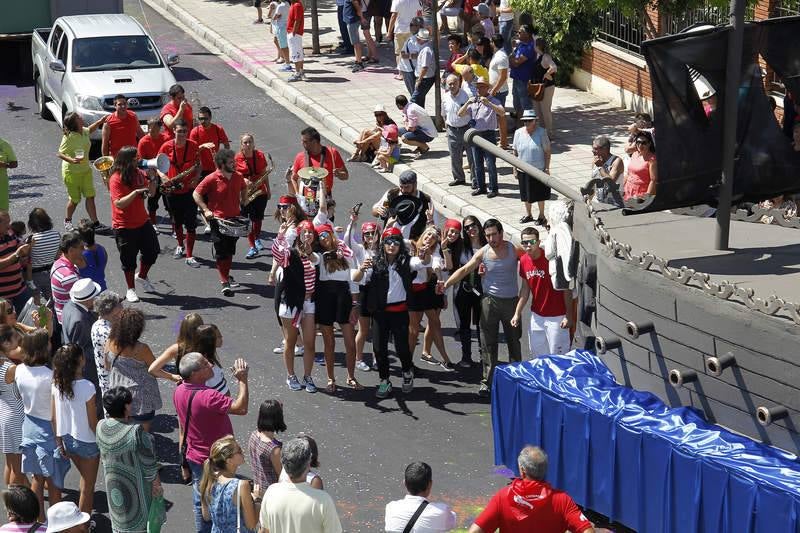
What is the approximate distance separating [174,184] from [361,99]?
25.5 ft

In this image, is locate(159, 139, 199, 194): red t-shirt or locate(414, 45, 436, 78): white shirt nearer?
locate(159, 139, 199, 194): red t-shirt

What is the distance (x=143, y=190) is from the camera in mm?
14828

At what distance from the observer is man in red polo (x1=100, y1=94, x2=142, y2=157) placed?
1755 centimetres

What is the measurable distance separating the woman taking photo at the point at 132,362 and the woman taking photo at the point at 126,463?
101 cm

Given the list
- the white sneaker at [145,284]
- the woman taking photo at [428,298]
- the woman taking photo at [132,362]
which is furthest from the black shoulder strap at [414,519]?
the white sneaker at [145,284]

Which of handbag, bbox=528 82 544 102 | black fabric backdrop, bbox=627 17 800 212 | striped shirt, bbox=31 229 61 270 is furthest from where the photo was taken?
handbag, bbox=528 82 544 102

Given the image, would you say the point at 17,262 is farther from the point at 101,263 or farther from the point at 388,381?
the point at 388,381

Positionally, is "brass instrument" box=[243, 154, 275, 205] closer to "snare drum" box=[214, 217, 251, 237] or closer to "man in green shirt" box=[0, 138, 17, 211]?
"snare drum" box=[214, 217, 251, 237]

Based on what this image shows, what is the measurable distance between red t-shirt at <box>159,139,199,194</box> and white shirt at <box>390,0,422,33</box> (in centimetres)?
836

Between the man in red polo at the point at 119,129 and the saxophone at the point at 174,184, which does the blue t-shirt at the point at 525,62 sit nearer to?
the man in red polo at the point at 119,129

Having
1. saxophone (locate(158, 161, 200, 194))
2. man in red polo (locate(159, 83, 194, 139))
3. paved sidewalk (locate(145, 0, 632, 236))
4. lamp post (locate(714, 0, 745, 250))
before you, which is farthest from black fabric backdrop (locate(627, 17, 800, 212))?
man in red polo (locate(159, 83, 194, 139))

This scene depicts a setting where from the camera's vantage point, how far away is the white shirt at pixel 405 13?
77.1 ft

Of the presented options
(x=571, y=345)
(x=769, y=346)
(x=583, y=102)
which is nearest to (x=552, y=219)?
(x=571, y=345)

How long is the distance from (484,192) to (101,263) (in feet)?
21.8
